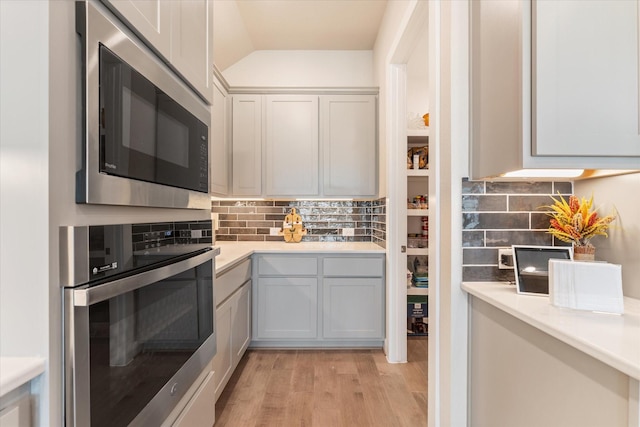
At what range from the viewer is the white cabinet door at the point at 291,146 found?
10.3ft

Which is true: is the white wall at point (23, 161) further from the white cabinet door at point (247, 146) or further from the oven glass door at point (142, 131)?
the white cabinet door at point (247, 146)

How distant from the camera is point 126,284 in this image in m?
0.85

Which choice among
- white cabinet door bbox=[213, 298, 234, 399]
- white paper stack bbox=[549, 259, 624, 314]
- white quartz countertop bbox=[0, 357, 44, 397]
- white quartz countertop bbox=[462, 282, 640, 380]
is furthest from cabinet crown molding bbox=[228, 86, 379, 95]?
white quartz countertop bbox=[0, 357, 44, 397]

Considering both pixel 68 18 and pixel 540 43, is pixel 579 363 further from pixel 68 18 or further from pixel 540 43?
pixel 68 18

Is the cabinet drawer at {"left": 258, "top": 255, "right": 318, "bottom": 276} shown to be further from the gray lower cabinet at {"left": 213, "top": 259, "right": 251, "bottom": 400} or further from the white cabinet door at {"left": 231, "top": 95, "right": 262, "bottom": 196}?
the white cabinet door at {"left": 231, "top": 95, "right": 262, "bottom": 196}

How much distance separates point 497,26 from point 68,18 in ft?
3.87

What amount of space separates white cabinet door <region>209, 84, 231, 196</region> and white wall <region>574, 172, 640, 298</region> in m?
2.30

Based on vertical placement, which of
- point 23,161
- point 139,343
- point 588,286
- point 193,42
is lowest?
point 139,343

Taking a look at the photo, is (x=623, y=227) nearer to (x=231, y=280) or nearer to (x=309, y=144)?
(x=231, y=280)

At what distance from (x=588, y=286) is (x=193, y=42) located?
1.51 m

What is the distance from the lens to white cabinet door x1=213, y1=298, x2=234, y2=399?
6.29ft

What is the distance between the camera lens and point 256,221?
137 inches

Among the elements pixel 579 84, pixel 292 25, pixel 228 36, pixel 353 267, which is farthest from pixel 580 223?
pixel 228 36

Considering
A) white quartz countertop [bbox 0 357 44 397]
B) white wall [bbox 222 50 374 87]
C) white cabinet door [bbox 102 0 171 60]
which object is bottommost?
white quartz countertop [bbox 0 357 44 397]
